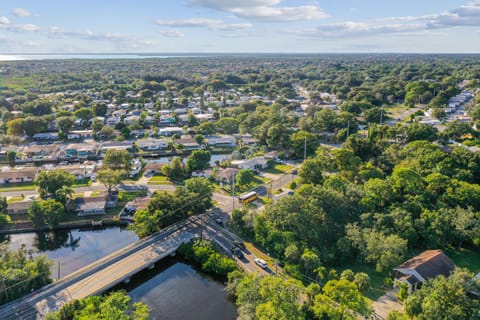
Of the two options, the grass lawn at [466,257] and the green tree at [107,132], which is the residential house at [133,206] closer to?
the grass lawn at [466,257]

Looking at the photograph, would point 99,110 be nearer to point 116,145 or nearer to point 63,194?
point 116,145

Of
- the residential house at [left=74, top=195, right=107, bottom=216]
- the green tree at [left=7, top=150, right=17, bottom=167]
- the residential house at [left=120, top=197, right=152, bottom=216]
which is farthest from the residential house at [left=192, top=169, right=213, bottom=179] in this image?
the green tree at [left=7, top=150, right=17, bottom=167]

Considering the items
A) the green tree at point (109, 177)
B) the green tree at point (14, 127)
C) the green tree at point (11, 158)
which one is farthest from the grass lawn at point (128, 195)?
the green tree at point (14, 127)

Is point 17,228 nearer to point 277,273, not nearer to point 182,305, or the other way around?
point 182,305

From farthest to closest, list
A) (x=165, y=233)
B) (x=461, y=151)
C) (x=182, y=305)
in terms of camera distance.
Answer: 1. (x=461, y=151)
2. (x=165, y=233)
3. (x=182, y=305)

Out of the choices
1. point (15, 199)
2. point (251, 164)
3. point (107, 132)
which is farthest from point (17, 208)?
point (107, 132)

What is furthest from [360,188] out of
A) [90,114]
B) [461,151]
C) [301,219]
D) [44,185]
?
[90,114]
